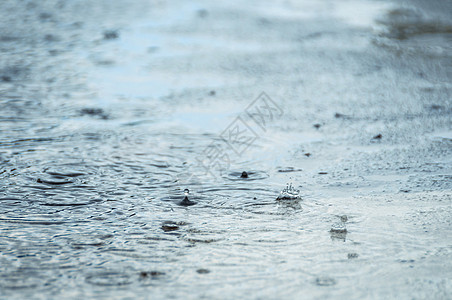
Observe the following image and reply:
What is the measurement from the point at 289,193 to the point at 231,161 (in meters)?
0.61

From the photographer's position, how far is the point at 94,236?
6.17ft

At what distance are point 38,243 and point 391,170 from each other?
1.78m

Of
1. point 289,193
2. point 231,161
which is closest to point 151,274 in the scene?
point 289,193

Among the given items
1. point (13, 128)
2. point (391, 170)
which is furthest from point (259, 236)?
point (13, 128)

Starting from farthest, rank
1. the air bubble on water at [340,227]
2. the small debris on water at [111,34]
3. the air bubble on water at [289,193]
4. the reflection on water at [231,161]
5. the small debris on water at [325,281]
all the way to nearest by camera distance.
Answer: the small debris on water at [111,34], the air bubble on water at [289,193], the air bubble on water at [340,227], the reflection on water at [231,161], the small debris on water at [325,281]

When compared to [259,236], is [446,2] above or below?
above

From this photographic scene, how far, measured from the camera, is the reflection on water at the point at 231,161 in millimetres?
1621

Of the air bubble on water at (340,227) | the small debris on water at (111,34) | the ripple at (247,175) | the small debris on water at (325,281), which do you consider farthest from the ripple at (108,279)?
the small debris on water at (111,34)

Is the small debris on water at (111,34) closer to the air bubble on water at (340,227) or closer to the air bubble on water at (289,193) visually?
the air bubble on water at (289,193)

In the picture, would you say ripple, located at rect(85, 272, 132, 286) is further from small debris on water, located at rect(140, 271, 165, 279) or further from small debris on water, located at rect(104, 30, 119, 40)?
small debris on water, located at rect(104, 30, 119, 40)

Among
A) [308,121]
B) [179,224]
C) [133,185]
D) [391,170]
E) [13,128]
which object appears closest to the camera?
[179,224]

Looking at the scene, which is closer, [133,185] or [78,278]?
[78,278]

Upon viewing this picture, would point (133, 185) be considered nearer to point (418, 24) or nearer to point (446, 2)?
point (418, 24)

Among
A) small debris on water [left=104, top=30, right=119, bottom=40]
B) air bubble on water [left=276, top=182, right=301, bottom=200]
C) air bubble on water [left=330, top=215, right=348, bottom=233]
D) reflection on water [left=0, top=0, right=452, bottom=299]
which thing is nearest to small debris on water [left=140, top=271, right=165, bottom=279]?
reflection on water [left=0, top=0, right=452, bottom=299]
